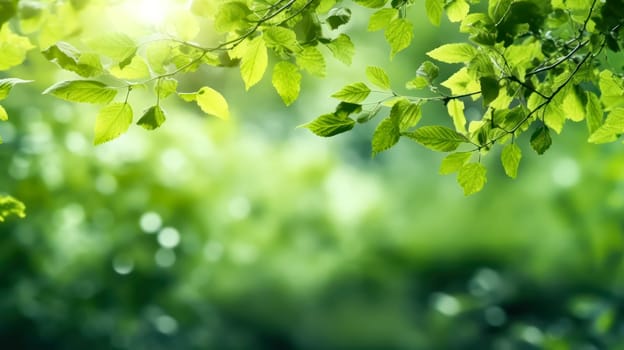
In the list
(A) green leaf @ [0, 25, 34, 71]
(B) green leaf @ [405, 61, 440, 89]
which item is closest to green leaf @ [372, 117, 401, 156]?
(B) green leaf @ [405, 61, 440, 89]

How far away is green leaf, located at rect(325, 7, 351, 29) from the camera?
5.56 ft

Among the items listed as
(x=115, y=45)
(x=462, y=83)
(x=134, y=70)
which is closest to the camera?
(x=115, y=45)

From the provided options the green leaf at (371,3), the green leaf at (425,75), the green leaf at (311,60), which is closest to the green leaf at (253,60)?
the green leaf at (311,60)

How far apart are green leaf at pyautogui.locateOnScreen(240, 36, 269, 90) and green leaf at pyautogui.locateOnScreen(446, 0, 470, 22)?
0.52m

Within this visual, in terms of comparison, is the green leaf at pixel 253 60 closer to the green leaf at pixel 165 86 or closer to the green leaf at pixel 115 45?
the green leaf at pixel 165 86

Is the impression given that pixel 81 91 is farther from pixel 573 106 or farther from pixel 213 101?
pixel 573 106

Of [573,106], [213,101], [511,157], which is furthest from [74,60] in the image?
[573,106]

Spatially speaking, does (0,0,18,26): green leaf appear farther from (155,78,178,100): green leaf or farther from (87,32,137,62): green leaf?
(155,78,178,100): green leaf

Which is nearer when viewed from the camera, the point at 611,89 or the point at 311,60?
→ the point at 311,60

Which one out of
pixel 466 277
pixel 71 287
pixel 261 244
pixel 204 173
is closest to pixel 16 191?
pixel 71 287

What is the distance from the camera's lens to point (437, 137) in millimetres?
1654

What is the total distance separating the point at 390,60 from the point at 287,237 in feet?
32.0

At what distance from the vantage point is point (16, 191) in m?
9.39

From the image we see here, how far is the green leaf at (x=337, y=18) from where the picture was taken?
5.56ft
